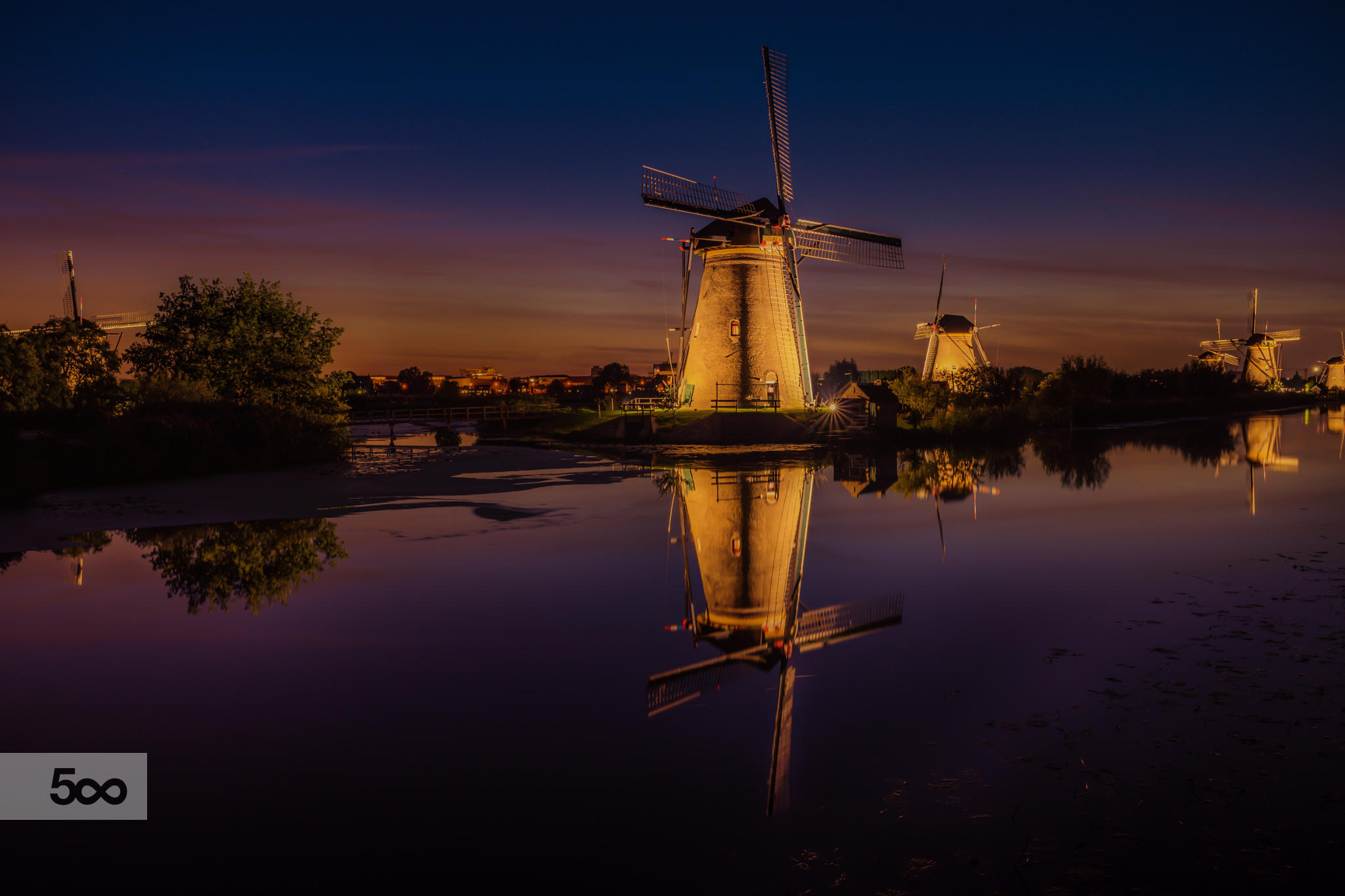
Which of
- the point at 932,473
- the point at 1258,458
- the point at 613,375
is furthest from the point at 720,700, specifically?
the point at 613,375

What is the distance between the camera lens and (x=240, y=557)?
13.2 m

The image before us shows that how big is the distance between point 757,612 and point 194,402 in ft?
79.9

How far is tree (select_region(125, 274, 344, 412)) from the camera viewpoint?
28953mm

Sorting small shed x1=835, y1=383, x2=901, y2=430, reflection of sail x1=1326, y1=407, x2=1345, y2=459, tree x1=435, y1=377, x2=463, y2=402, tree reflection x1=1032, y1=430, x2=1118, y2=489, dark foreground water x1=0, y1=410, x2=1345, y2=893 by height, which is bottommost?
dark foreground water x1=0, y1=410, x2=1345, y2=893

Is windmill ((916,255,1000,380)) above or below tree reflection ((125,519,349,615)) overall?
above

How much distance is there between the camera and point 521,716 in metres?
6.67

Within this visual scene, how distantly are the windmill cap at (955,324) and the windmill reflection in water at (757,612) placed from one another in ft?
200

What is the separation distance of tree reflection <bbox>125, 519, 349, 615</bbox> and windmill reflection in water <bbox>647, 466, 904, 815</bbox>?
5.91 m

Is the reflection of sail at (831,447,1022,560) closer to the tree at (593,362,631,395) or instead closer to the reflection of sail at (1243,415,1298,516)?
the reflection of sail at (1243,415,1298,516)

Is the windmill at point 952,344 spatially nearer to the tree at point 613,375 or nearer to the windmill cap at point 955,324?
the windmill cap at point 955,324

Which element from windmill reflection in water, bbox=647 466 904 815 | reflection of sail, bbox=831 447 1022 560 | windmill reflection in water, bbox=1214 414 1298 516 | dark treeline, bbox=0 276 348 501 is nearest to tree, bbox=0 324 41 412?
dark treeline, bbox=0 276 348 501

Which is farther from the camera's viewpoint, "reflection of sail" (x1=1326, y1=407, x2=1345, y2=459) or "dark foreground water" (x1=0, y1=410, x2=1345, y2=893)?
"reflection of sail" (x1=1326, y1=407, x2=1345, y2=459)

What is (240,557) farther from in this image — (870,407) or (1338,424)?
(1338,424)

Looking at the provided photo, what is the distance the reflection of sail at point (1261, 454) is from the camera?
22.3 metres
